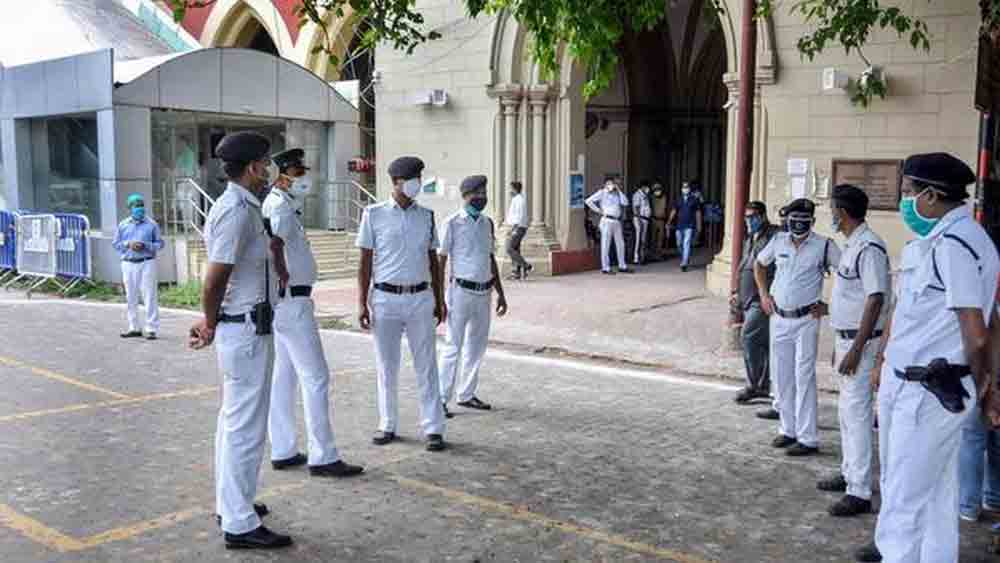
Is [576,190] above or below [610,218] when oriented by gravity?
above

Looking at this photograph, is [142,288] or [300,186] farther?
[142,288]

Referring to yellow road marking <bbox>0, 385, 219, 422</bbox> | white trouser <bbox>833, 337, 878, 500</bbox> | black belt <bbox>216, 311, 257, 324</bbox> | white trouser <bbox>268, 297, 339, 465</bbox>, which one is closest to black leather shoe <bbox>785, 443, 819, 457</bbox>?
white trouser <bbox>833, 337, 878, 500</bbox>

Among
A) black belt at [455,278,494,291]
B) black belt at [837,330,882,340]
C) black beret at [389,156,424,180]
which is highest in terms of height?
black beret at [389,156,424,180]

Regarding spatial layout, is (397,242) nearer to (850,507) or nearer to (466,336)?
(466,336)

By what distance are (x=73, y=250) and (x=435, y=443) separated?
40.5ft

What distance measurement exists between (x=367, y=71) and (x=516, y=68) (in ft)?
37.2

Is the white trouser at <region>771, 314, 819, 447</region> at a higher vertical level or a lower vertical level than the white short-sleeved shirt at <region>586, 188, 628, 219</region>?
lower

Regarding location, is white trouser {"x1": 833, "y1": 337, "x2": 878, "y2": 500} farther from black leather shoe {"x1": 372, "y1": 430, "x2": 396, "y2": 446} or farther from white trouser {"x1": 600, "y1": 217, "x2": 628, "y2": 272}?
white trouser {"x1": 600, "y1": 217, "x2": 628, "y2": 272}

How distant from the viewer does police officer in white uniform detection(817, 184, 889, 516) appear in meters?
5.22

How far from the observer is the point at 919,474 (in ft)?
12.7

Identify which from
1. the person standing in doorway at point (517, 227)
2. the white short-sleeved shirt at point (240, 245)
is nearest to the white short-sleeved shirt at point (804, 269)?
the white short-sleeved shirt at point (240, 245)

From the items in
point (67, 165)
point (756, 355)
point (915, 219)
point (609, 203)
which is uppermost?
point (67, 165)

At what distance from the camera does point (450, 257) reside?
7.68 meters

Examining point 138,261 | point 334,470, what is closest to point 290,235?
point 334,470
